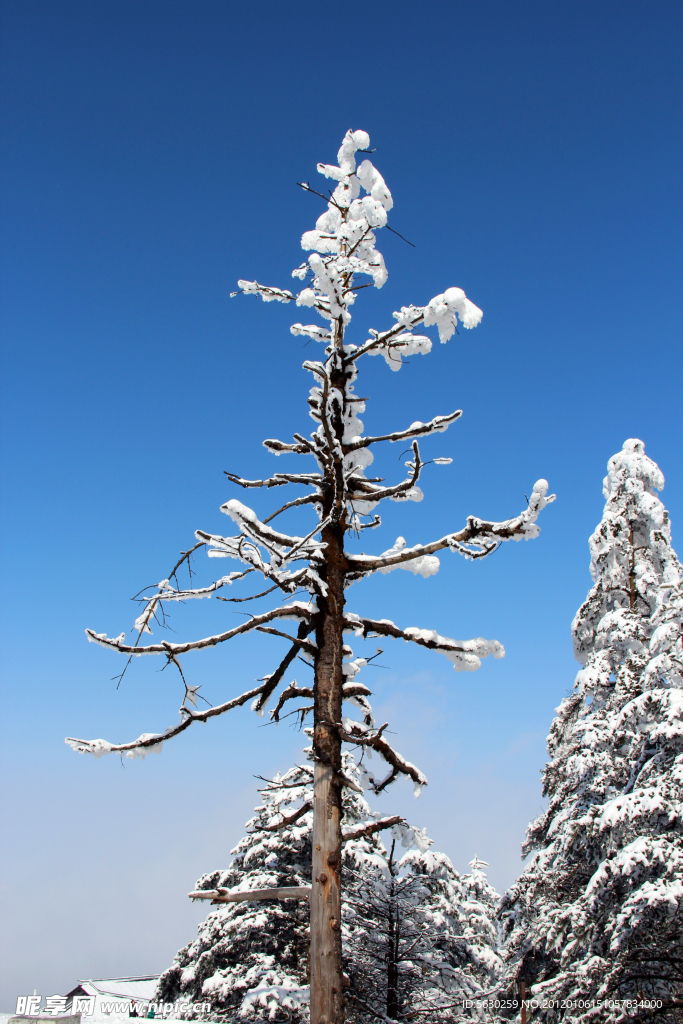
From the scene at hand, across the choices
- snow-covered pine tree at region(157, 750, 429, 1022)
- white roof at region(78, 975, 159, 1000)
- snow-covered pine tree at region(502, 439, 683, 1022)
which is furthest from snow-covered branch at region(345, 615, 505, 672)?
white roof at region(78, 975, 159, 1000)

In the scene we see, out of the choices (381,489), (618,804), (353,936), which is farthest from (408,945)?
(381,489)

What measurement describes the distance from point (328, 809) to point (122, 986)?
47.5 m

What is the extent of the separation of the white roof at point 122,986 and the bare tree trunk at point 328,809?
43007 mm

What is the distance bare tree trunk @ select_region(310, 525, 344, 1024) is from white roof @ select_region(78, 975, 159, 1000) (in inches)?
1693

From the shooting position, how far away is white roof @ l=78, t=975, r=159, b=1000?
130 feet

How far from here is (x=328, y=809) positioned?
17.3 feet

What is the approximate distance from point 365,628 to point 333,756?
136 cm

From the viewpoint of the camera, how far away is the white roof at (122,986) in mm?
39672

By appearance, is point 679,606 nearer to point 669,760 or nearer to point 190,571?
point 669,760

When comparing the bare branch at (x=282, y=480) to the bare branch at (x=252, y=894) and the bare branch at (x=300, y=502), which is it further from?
the bare branch at (x=252, y=894)

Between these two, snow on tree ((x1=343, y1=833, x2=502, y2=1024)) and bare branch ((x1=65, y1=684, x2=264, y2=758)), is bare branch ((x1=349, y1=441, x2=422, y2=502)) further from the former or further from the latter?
snow on tree ((x1=343, y1=833, x2=502, y2=1024))

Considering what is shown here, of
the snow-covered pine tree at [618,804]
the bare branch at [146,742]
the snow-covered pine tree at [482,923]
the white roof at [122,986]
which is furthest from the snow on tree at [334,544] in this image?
the white roof at [122,986]

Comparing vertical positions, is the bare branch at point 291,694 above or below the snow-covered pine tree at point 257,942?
above

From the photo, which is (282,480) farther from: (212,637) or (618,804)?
(618,804)
